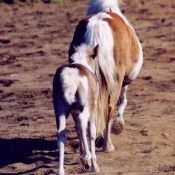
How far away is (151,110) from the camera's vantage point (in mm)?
9547

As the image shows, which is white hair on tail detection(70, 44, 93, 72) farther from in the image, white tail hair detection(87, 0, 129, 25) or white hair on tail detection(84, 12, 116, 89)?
white tail hair detection(87, 0, 129, 25)

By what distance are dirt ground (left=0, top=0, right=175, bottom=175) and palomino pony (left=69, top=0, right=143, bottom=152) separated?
367mm

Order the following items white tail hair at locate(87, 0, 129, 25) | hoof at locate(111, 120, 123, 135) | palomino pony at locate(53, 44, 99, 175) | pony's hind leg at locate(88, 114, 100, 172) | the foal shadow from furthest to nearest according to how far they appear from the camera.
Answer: white tail hair at locate(87, 0, 129, 25) → hoof at locate(111, 120, 123, 135) → the foal shadow → pony's hind leg at locate(88, 114, 100, 172) → palomino pony at locate(53, 44, 99, 175)

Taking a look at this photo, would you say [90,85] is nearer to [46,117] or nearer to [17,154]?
[17,154]

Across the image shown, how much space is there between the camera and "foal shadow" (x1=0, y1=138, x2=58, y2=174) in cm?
765

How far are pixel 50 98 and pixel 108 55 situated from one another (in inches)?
119

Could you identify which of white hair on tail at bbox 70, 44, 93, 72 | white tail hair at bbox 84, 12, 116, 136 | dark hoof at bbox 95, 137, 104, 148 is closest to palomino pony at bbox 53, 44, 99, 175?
white hair on tail at bbox 70, 44, 93, 72

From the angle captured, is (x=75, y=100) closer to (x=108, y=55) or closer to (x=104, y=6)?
(x=108, y=55)

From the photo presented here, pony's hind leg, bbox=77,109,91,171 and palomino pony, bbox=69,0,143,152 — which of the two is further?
palomino pony, bbox=69,0,143,152

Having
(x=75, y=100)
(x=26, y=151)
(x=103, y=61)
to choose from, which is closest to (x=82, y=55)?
(x=103, y=61)

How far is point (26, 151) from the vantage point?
7961mm

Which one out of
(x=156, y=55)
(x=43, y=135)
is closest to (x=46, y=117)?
(x=43, y=135)

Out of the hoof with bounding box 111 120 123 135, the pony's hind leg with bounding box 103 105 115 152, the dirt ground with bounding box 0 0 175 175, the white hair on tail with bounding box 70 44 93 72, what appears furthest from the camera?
the hoof with bounding box 111 120 123 135

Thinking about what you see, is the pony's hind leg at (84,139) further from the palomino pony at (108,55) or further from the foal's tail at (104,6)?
the foal's tail at (104,6)
